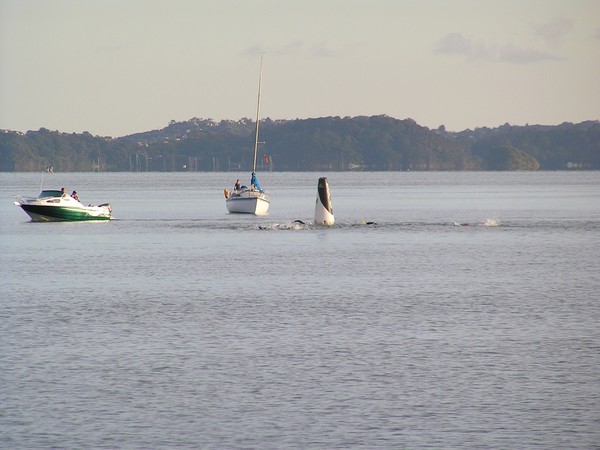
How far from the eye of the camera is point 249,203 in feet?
296

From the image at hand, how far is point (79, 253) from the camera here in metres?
55.6

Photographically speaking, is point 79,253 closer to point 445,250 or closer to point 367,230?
point 445,250

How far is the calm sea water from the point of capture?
55.9ft

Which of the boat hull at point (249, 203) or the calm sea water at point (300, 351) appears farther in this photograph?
the boat hull at point (249, 203)

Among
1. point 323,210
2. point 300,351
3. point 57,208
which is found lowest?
point 57,208

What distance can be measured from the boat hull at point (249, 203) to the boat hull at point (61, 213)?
11922 millimetres

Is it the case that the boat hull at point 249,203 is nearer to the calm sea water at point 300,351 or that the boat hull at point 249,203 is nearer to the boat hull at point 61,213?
the boat hull at point 61,213

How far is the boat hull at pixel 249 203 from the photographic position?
88938 millimetres

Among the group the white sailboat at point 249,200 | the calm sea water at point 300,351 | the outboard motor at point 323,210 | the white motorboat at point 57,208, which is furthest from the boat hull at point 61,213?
the calm sea water at point 300,351

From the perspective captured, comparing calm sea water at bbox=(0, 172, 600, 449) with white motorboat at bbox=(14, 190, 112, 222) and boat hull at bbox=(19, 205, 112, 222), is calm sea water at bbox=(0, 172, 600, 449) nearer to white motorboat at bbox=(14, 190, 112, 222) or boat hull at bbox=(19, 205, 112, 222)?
white motorboat at bbox=(14, 190, 112, 222)

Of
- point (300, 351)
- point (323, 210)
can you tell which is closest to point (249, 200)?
point (323, 210)

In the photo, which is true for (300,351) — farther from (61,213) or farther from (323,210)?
(61,213)

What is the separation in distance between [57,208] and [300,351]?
193 ft

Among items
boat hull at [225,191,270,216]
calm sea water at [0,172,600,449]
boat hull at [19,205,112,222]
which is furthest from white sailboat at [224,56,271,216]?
calm sea water at [0,172,600,449]
